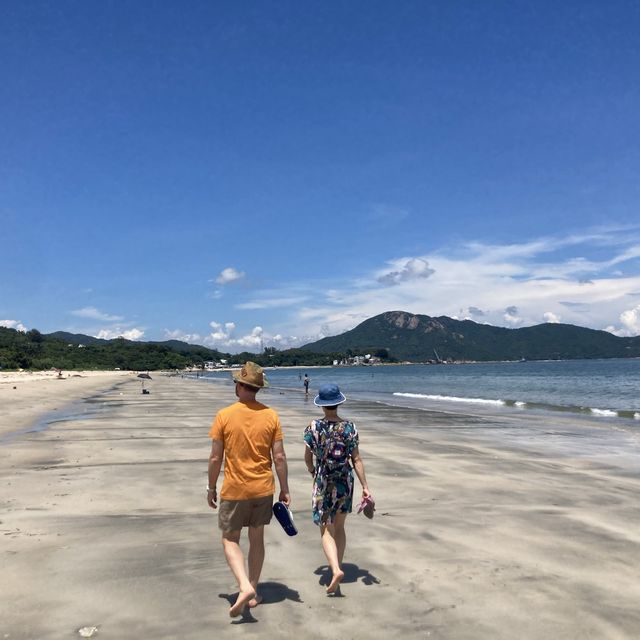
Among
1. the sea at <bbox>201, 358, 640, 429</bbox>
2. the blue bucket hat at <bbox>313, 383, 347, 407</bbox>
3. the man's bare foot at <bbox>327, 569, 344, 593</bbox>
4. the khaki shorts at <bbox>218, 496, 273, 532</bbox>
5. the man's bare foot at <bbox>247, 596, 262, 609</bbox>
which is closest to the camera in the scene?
the man's bare foot at <bbox>247, 596, 262, 609</bbox>

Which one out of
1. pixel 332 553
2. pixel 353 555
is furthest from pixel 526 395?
pixel 332 553

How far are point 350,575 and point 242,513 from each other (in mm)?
1680

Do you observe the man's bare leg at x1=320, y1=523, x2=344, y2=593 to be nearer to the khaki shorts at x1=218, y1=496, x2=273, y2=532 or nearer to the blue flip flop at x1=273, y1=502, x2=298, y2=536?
the blue flip flop at x1=273, y1=502, x2=298, y2=536

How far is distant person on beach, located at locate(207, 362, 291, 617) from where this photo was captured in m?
5.00

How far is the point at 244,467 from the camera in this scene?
5000 millimetres

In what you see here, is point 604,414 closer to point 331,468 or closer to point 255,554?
point 331,468

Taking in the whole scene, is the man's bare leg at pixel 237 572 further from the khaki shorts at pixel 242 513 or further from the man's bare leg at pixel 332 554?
the man's bare leg at pixel 332 554

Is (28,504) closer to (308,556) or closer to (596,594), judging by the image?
(308,556)

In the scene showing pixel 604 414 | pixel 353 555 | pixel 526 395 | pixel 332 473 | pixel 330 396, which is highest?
pixel 330 396

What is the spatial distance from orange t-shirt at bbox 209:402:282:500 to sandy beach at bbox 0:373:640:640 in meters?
1.11

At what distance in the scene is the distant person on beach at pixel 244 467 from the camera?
16.4 ft

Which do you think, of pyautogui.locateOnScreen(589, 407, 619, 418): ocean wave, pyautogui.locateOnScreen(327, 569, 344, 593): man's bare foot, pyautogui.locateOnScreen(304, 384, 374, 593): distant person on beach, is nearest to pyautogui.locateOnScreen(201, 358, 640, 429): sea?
pyautogui.locateOnScreen(589, 407, 619, 418): ocean wave

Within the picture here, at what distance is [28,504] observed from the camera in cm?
880

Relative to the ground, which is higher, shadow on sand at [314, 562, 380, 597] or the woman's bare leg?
the woman's bare leg
